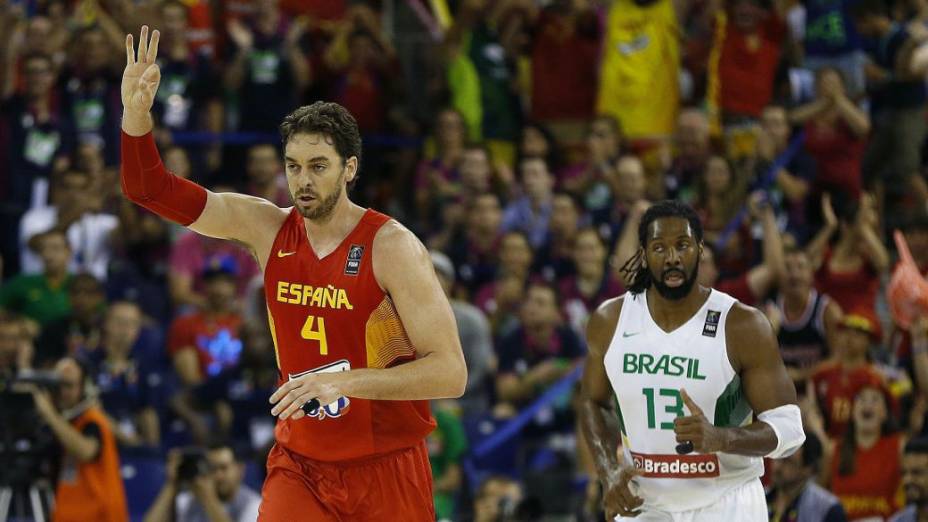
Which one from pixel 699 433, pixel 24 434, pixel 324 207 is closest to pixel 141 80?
pixel 324 207

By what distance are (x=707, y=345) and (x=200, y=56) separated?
897 cm

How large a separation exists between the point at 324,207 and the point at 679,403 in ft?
6.18

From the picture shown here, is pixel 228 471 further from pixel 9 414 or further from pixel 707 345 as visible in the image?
pixel 707 345

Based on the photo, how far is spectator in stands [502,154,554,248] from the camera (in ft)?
44.5

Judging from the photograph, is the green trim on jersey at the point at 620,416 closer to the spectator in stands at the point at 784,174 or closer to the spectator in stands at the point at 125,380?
the spectator in stands at the point at 125,380

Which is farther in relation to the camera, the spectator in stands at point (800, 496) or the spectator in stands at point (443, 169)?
the spectator in stands at point (443, 169)

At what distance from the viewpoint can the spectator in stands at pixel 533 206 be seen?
44.5 ft

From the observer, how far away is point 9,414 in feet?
35.0

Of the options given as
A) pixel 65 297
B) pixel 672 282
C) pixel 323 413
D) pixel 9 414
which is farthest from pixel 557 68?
pixel 323 413

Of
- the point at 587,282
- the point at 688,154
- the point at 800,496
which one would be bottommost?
the point at 800,496

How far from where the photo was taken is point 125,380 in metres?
11.9

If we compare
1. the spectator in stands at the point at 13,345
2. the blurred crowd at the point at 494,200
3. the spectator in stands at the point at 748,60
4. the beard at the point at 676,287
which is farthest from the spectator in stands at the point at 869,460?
the spectator in stands at the point at 13,345

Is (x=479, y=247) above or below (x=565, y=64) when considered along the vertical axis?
below

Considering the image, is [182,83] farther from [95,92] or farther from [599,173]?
[599,173]
